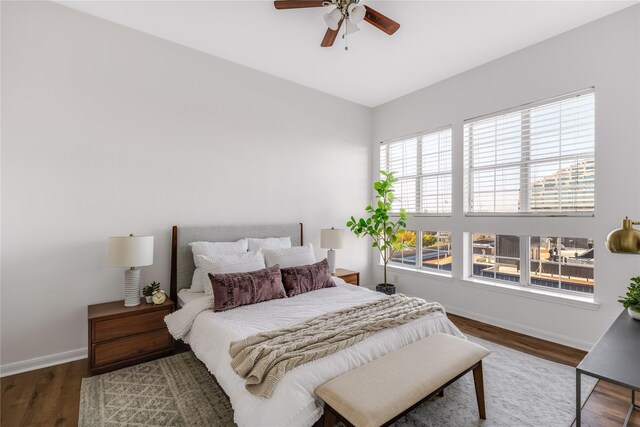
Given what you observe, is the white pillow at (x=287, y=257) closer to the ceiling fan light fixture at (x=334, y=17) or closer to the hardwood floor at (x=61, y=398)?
the hardwood floor at (x=61, y=398)

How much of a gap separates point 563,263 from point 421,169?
204cm

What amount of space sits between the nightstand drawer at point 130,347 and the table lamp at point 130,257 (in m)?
0.30

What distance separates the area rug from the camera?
1.96 meters

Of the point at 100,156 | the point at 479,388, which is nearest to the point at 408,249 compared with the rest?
the point at 479,388

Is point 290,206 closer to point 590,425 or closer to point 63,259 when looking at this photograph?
point 63,259

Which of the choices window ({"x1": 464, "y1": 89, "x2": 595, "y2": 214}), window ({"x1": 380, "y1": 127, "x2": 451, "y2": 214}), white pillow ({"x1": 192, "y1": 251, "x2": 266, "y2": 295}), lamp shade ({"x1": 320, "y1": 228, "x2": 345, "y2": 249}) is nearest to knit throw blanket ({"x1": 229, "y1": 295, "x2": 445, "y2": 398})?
white pillow ({"x1": 192, "y1": 251, "x2": 266, "y2": 295})

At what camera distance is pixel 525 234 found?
3348 millimetres

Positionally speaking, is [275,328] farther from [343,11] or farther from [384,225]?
[384,225]

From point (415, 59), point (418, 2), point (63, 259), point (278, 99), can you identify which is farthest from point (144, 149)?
point (415, 59)

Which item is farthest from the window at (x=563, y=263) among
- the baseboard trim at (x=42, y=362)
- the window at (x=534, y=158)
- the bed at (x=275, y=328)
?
the baseboard trim at (x=42, y=362)

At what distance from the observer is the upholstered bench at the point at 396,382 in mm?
1422

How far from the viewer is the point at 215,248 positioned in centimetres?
313

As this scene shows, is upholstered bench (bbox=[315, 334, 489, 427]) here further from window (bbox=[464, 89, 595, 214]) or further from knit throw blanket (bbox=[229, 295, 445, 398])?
window (bbox=[464, 89, 595, 214])

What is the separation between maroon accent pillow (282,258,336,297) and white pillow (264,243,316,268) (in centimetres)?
11
